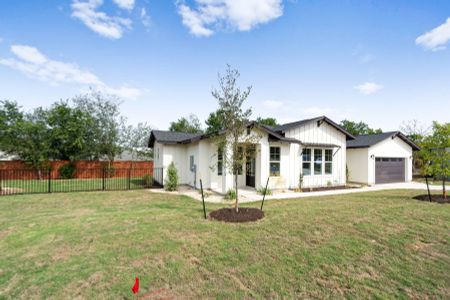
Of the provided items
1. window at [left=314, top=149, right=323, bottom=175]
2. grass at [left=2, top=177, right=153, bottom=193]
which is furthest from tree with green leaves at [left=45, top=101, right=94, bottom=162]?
window at [left=314, top=149, right=323, bottom=175]

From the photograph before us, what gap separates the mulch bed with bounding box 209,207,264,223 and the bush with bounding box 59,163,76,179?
60.7 ft

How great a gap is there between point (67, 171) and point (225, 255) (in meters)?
20.8

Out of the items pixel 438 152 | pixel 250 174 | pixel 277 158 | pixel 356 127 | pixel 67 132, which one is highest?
pixel 356 127

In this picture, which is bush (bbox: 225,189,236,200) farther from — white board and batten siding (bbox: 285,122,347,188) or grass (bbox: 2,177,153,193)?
grass (bbox: 2,177,153,193)

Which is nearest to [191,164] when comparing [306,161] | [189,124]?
[306,161]

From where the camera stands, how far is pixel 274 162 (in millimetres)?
12461

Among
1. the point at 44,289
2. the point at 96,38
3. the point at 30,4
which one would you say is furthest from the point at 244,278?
the point at 96,38

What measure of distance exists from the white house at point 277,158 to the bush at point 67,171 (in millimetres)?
9720

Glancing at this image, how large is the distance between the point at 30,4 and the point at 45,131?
523 inches

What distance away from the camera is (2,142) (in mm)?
17797

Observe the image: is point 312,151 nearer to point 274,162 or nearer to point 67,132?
point 274,162

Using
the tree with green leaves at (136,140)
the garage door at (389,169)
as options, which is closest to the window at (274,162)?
the garage door at (389,169)

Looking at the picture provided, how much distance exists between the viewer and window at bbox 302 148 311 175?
13547 millimetres

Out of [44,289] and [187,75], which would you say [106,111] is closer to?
[187,75]
